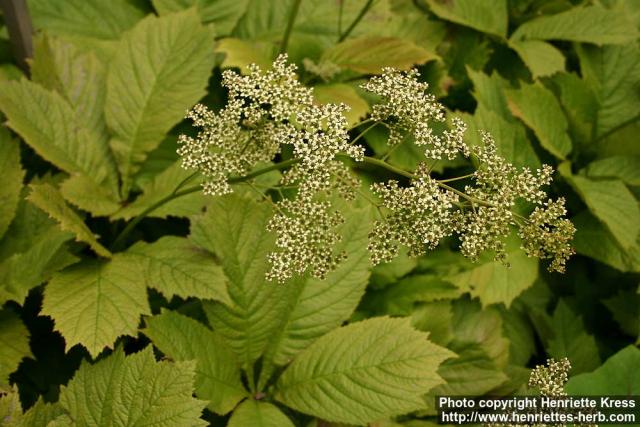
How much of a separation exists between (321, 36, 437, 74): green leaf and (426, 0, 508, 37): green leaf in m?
0.55

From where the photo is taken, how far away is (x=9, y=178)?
2.52m

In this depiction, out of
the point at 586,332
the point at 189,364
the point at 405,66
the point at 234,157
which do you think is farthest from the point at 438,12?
the point at 189,364

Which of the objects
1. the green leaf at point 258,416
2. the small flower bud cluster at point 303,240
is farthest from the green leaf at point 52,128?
the small flower bud cluster at point 303,240

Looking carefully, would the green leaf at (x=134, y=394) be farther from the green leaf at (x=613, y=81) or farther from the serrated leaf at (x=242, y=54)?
the green leaf at (x=613, y=81)

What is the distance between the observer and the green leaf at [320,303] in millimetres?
2561

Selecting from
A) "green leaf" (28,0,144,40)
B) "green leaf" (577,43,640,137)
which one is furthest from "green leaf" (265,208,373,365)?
"green leaf" (577,43,640,137)

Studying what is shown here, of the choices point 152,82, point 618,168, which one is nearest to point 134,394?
point 152,82

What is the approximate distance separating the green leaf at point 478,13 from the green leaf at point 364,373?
6.18 feet

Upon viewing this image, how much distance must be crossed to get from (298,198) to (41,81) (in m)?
1.53

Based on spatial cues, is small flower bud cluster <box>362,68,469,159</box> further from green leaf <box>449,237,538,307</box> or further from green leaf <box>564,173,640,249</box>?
green leaf <box>564,173,640,249</box>

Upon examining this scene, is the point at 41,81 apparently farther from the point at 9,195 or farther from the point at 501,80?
the point at 501,80

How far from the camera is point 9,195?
8.19 feet

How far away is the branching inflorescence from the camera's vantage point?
162cm

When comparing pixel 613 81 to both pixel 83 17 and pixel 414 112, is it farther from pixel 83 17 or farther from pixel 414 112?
pixel 83 17
